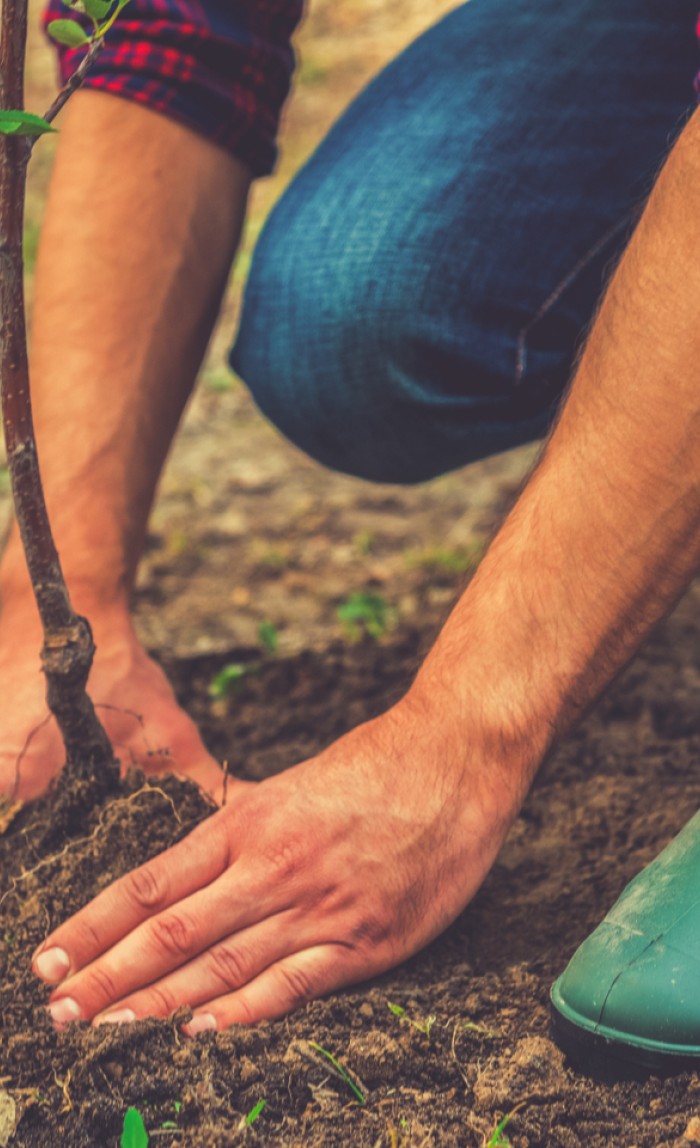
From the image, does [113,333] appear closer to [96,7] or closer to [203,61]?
[203,61]

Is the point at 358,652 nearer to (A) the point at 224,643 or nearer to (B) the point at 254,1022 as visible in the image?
(A) the point at 224,643

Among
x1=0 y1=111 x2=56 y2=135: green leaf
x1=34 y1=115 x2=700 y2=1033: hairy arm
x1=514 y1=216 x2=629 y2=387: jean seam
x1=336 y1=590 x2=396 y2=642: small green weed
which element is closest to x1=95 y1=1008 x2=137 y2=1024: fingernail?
x1=34 y1=115 x2=700 y2=1033: hairy arm

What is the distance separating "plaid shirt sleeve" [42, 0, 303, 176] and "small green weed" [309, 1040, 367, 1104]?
4.20 ft

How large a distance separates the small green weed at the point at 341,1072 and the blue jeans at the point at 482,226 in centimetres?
102

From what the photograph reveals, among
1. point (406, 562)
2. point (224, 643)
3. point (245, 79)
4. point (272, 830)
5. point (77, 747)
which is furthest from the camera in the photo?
point (406, 562)

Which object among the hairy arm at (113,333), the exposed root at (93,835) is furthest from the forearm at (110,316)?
the exposed root at (93,835)

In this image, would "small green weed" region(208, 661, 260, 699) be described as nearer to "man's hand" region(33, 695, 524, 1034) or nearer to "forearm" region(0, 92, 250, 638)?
"forearm" region(0, 92, 250, 638)

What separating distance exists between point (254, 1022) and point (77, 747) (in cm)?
38

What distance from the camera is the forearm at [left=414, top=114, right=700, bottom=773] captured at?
110 cm

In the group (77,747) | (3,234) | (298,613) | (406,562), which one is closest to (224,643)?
(298,613)

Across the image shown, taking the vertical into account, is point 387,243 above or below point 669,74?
below

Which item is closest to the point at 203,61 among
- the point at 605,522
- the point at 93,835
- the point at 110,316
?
the point at 110,316

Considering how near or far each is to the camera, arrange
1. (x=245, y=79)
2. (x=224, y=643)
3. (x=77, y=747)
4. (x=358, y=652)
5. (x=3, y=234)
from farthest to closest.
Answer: (x=224, y=643)
(x=358, y=652)
(x=245, y=79)
(x=77, y=747)
(x=3, y=234)

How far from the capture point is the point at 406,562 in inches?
104
